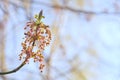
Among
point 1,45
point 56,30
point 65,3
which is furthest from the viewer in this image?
point 65,3

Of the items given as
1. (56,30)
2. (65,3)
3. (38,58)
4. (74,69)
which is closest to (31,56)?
(38,58)

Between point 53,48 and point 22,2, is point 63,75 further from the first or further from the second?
point 22,2

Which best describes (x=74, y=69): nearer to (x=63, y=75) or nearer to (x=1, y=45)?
(x=63, y=75)

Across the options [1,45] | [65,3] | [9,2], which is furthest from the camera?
[65,3]

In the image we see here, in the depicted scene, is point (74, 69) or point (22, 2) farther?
point (74, 69)

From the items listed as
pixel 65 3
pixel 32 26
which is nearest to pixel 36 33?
pixel 32 26

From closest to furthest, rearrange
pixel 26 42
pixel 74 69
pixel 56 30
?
pixel 26 42
pixel 56 30
pixel 74 69

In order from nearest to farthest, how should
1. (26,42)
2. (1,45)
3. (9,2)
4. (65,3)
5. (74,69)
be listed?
1. (26,42)
2. (9,2)
3. (1,45)
4. (65,3)
5. (74,69)

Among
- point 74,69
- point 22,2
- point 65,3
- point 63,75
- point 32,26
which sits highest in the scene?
point 65,3

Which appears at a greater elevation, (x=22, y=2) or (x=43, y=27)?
(x=22, y=2)
